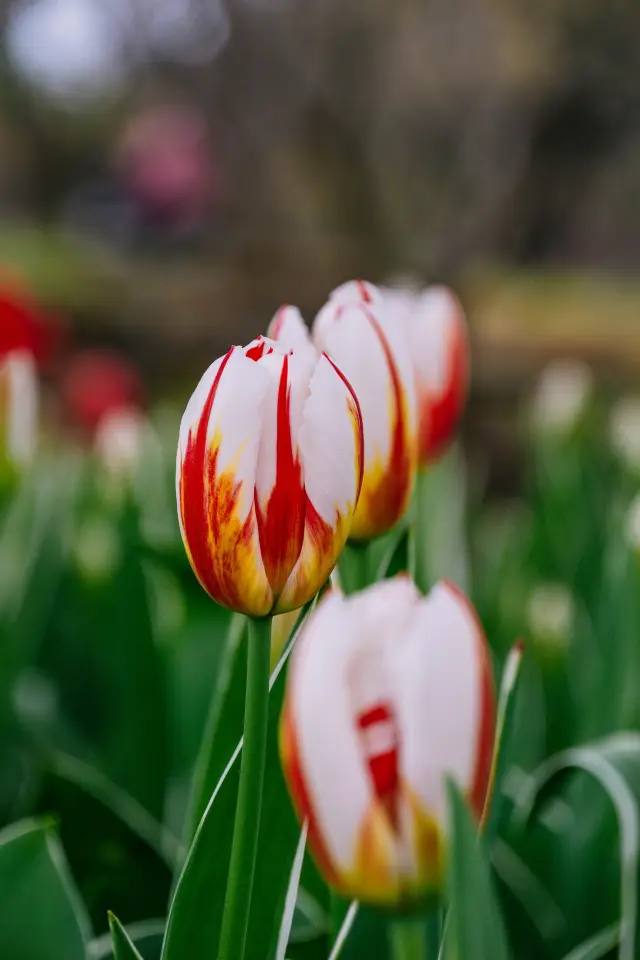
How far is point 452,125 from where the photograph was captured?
9.93 ft

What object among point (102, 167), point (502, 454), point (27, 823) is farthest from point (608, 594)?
point (102, 167)

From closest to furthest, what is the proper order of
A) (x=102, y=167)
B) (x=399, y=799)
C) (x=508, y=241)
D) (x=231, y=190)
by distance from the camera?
(x=399, y=799)
(x=508, y=241)
(x=231, y=190)
(x=102, y=167)

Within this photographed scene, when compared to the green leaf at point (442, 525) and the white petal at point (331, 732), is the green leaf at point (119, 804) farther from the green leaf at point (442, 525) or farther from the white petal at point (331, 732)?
the white petal at point (331, 732)

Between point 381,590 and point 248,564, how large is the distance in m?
0.05

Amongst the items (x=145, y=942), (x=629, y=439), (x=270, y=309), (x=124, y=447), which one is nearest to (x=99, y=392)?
(x=124, y=447)

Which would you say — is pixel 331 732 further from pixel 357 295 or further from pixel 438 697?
pixel 357 295

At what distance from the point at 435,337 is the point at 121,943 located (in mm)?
347

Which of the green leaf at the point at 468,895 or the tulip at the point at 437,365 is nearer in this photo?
the green leaf at the point at 468,895

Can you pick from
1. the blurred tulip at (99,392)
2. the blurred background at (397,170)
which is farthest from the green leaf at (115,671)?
the blurred background at (397,170)

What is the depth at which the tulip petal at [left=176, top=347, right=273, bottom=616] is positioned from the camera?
0.29 metres

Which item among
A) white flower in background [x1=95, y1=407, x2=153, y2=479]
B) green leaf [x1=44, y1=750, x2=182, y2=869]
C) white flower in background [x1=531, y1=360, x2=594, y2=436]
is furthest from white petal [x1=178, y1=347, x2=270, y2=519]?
white flower in background [x1=531, y1=360, x2=594, y2=436]

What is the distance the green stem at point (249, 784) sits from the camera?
298mm

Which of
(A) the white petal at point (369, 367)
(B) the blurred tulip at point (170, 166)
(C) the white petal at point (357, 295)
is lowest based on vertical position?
(A) the white petal at point (369, 367)

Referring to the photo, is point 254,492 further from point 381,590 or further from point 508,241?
point 508,241
